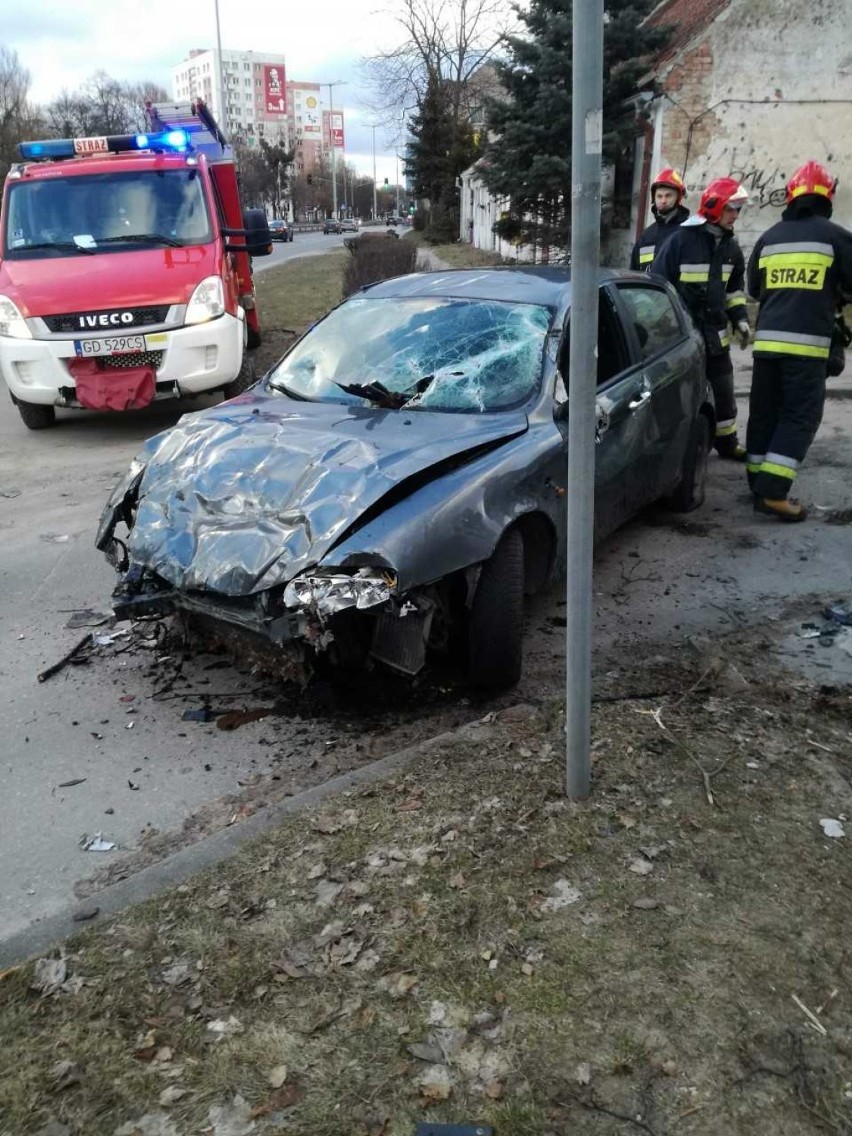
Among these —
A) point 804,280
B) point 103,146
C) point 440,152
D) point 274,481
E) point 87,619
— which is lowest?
point 87,619

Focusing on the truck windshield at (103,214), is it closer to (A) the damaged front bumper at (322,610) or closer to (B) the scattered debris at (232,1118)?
(A) the damaged front bumper at (322,610)

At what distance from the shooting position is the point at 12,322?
307 inches

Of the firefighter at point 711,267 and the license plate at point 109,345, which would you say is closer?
the firefighter at point 711,267

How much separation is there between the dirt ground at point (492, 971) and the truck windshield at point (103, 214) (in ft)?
23.1

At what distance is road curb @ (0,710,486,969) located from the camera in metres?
2.46

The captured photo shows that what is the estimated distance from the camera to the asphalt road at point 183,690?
305 cm

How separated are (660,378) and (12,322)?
5724 millimetres

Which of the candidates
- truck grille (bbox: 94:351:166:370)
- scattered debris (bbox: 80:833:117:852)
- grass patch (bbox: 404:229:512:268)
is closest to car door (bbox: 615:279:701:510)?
scattered debris (bbox: 80:833:117:852)

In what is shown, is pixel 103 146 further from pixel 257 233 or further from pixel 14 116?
pixel 14 116

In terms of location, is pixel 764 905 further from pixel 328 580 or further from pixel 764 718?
pixel 328 580

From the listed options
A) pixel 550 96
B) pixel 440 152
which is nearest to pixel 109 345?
pixel 550 96

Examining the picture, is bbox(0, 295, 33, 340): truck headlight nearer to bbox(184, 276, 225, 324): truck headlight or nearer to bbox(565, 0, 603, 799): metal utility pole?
bbox(184, 276, 225, 324): truck headlight

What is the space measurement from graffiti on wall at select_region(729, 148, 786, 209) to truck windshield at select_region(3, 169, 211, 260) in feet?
40.2

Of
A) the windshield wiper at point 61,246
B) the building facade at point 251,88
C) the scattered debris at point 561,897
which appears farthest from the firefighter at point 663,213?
the building facade at point 251,88
